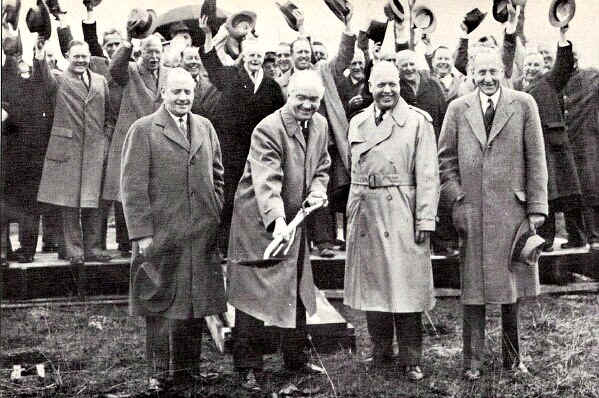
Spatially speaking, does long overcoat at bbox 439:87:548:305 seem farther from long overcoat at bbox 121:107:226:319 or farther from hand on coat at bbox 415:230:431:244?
long overcoat at bbox 121:107:226:319

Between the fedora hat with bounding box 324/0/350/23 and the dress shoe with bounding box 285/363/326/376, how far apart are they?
2285 mm

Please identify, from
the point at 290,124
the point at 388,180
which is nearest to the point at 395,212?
the point at 388,180

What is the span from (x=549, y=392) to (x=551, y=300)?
4.73 feet

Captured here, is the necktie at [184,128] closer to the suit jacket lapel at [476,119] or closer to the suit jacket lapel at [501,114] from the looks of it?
the suit jacket lapel at [476,119]

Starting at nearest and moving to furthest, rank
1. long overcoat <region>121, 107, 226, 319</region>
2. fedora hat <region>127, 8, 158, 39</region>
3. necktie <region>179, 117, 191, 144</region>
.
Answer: long overcoat <region>121, 107, 226, 319</region> → necktie <region>179, 117, 191, 144</region> → fedora hat <region>127, 8, 158, 39</region>

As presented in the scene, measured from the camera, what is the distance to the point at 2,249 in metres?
4.51

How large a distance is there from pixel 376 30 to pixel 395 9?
7.3 inches

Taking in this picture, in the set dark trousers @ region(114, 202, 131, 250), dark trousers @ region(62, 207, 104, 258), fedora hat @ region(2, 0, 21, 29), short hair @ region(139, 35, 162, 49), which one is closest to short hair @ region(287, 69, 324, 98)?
short hair @ region(139, 35, 162, 49)

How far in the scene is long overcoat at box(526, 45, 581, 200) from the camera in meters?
5.14

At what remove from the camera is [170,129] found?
402 centimetres

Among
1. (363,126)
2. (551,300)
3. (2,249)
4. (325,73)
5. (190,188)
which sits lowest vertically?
(551,300)

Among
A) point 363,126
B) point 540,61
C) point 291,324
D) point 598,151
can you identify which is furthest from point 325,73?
point 598,151

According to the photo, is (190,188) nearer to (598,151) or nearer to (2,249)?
(2,249)

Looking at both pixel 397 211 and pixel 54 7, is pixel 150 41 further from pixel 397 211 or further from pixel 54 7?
pixel 397 211
